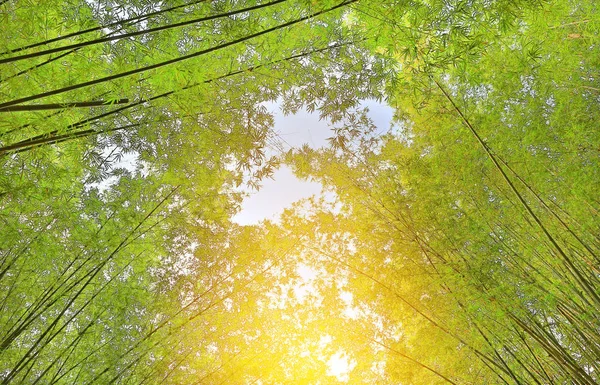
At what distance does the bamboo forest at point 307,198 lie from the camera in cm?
245

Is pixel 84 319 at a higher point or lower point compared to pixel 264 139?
lower

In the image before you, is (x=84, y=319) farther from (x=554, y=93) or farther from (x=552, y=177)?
(x=554, y=93)

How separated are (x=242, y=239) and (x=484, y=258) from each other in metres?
2.87

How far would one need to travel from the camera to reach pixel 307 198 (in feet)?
17.5

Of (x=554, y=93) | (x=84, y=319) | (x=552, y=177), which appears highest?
(x=554, y=93)

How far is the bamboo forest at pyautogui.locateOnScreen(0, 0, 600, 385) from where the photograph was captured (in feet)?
8.02

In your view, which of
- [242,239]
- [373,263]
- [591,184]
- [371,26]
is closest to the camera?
[371,26]

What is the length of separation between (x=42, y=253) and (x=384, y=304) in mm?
3509

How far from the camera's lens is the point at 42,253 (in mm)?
3410

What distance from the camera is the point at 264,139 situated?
153 inches

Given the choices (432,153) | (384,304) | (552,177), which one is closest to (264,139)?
(432,153)

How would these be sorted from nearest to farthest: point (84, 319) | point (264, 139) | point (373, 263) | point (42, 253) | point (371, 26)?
point (371, 26) → point (42, 253) → point (264, 139) → point (84, 319) → point (373, 263)

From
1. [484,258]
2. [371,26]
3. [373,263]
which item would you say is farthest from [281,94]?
[484,258]

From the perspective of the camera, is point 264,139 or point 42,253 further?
point 264,139
